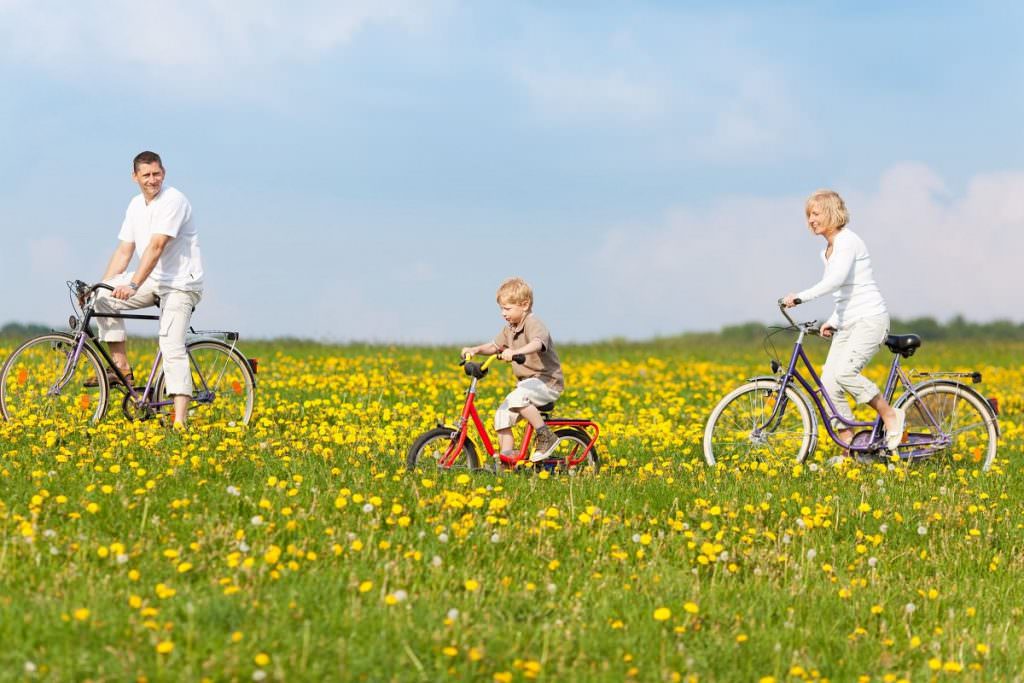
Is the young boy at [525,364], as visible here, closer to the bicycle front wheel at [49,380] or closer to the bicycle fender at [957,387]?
the bicycle fender at [957,387]

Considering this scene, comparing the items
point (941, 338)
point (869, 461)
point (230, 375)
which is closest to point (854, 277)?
point (869, 461)

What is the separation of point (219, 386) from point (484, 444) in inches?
156

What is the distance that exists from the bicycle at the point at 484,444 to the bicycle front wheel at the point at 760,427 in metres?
1.51

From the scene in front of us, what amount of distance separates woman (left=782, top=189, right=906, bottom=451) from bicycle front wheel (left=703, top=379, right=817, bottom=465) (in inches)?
20.5

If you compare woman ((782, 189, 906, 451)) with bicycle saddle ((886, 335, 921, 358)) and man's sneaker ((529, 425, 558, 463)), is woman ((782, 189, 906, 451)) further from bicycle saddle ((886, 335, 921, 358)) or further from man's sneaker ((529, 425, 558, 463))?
man's sneaker ((529, 425, 558, 463))

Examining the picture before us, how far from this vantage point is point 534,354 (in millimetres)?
9484

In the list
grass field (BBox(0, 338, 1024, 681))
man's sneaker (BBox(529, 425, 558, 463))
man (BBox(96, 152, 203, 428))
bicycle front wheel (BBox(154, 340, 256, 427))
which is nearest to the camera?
grass field (BBox(0, 338, 1024, 681))

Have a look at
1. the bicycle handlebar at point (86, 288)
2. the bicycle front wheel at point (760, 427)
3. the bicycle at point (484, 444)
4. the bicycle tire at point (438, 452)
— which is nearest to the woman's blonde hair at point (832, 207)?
the bicycle front wheel at point (760, 427)

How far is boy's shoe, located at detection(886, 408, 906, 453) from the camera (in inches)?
439

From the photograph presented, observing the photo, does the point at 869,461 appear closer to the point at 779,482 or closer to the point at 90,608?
the point at 779,482

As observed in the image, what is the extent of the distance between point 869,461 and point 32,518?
7512 mm

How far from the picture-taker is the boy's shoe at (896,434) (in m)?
11.1

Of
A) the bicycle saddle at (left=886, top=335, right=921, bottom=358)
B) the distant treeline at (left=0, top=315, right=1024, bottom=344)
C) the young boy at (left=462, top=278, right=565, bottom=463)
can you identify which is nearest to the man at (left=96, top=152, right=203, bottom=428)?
the young boy at (left=462, top=278, right=565, bottom=463)

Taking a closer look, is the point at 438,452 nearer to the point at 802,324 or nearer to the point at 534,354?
the point at 534,354
